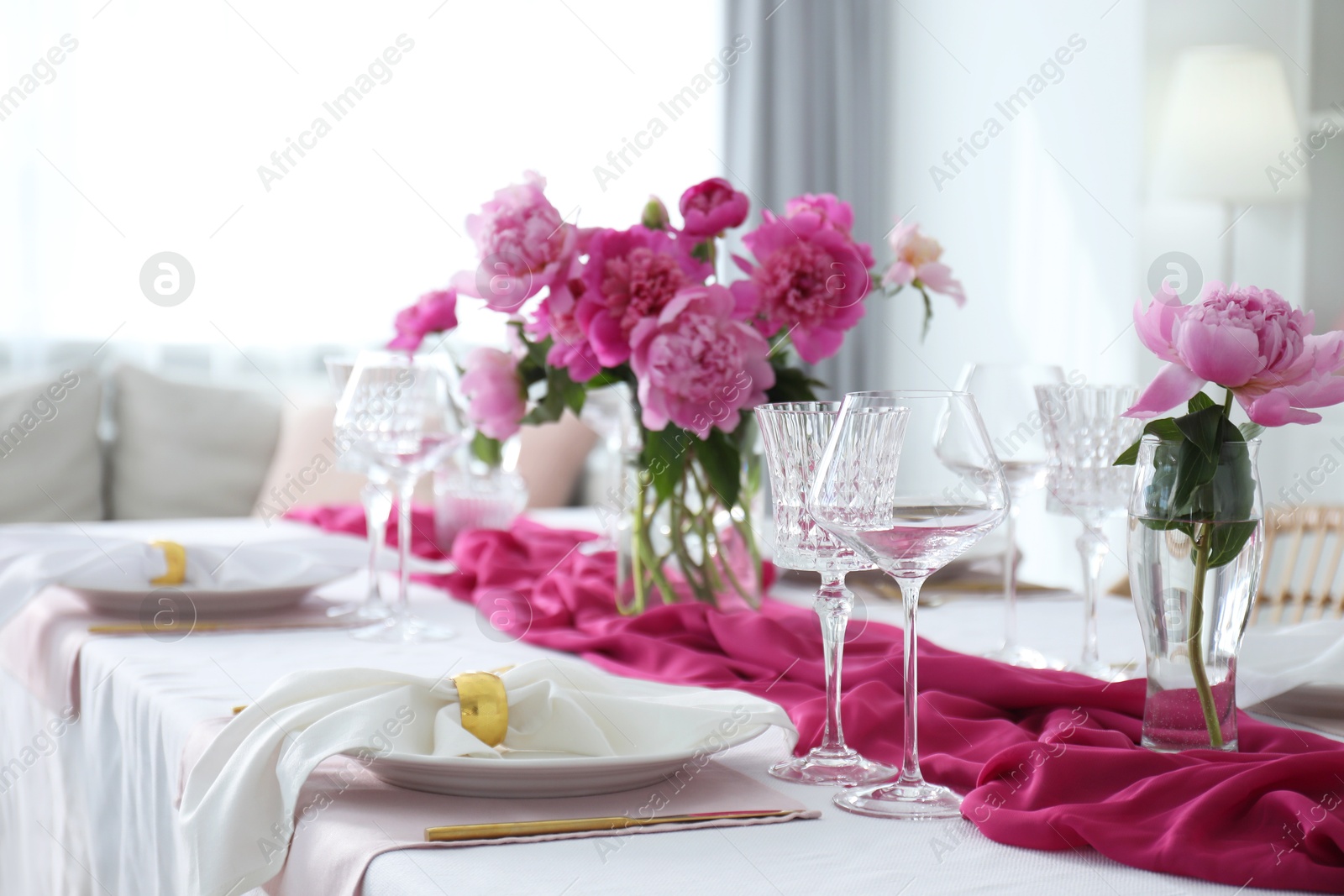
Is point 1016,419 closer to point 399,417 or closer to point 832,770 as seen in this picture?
point 832,770

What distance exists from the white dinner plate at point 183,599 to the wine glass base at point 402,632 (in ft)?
0.43

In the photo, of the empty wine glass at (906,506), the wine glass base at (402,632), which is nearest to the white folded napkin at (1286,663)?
the empty wine glass at (906,506)

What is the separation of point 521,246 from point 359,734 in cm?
55

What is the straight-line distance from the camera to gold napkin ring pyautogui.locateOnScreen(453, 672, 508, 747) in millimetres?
721

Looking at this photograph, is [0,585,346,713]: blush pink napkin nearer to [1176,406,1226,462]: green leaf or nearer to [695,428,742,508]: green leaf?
[695,428,742,508]: green leaf

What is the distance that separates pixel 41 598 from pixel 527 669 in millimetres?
841

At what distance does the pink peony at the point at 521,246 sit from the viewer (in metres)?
1.12

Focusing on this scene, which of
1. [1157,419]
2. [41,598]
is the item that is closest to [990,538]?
[1157,419]

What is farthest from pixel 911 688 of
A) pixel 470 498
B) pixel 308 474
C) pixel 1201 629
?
pixel 308 474

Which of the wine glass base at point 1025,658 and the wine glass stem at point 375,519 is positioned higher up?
the wine glass stem at point 375,519

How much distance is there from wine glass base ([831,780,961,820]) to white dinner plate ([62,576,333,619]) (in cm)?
78

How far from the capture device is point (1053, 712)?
0.83m

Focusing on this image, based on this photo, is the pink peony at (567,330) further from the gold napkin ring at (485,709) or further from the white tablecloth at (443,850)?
the gold napkin ring at (485,709)

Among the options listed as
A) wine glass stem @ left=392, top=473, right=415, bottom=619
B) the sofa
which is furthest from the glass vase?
the sofa
